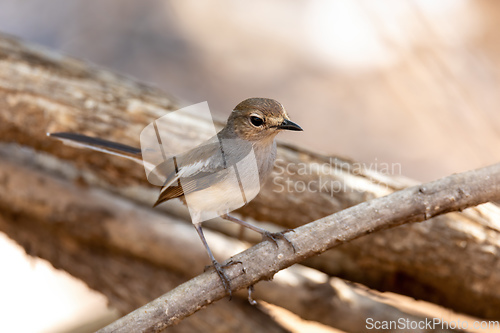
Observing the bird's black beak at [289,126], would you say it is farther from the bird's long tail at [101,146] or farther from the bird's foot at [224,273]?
the bird's long tail at [101,146]

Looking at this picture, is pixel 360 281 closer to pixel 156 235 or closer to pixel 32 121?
pixel 156 235

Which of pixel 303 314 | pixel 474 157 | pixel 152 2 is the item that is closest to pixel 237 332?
pixel 303 314

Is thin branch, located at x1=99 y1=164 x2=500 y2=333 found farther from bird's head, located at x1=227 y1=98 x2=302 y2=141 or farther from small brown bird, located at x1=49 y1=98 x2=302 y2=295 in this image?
bird's head, located at x1=227 y1=98 x2=302 y2=141

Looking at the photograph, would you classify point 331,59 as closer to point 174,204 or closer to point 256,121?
point 174,204

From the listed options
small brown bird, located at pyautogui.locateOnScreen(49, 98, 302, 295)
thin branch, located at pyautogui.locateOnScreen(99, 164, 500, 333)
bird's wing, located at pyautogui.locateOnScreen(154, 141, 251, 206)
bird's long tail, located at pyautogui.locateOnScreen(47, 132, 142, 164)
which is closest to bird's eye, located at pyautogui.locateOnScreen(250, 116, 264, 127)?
small brown bird, located at pyautogui.locateOnScreen(49, 98, 302, 295)

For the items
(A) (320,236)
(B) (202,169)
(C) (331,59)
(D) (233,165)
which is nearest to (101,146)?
(B) (202,169)

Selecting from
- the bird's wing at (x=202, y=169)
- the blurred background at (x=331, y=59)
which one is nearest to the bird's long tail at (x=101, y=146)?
the bird's wing at (x=202, y=169)


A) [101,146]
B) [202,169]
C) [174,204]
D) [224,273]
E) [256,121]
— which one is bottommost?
[174,204]
